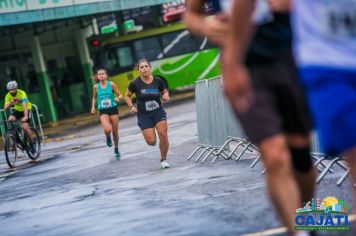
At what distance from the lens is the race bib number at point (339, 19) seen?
358 cm

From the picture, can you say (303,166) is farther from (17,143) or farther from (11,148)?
(17,143)

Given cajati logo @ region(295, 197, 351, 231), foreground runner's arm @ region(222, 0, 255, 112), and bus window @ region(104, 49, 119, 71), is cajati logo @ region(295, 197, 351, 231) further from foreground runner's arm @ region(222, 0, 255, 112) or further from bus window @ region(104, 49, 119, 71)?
bus window @ region(104, 49, 119, 71)

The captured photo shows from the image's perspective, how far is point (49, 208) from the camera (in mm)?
9062

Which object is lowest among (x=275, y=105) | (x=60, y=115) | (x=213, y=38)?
Result: (x=60, y=115)

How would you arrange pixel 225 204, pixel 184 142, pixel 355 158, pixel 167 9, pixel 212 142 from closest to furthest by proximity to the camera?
pixel 355 158 < pixel 225 204 < pixel 212 142 < pixel 184 142 < pixel 167 9

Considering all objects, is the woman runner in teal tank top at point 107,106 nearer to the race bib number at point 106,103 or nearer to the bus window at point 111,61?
the race bib number at point 106,103

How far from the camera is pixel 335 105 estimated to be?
3496 millimetres

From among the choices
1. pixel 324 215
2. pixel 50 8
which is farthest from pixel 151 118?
pixel 50 8

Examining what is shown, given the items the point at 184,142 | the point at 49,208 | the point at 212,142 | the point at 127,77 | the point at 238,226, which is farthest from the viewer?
the point at 127,77

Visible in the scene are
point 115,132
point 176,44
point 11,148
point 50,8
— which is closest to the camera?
point 115,132

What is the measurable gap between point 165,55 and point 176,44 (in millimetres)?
797

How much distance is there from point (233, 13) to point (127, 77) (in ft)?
106

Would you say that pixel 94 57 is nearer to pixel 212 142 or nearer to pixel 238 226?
pixel 212 142

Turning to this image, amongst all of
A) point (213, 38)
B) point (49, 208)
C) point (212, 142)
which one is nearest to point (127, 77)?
point (212, 142)
